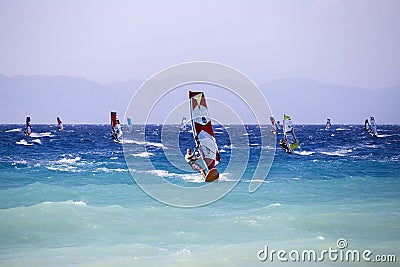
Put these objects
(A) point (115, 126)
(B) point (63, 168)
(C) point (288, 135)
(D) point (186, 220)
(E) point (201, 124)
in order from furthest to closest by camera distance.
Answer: (A) point (115, 126) < (C) point (288, 135) < (B) point (63, 168) < (E) point (201, 124) < (D) point (186, 220)

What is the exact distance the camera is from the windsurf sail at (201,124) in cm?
1772

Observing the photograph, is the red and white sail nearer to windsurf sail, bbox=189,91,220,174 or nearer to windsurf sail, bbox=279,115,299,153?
windsurf sail, bbox=279,115,299,153

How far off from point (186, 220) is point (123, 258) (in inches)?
Result: 193

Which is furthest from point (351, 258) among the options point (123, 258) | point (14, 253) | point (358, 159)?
point (358, 159)

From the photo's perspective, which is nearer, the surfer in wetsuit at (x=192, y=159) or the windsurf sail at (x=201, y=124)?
the windsurf sail at (x=201, y=124)

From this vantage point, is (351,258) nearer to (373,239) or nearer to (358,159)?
(373,239)

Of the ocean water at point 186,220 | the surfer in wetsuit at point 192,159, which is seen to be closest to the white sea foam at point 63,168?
the ocean water at point 186,220

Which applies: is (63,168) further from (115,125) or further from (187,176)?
(115,125)

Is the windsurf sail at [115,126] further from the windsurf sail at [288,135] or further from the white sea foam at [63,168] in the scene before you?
the windsurf sail at [288,135]

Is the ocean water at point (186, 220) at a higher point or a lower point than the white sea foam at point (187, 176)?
lower

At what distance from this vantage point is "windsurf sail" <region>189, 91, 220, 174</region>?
17.7m

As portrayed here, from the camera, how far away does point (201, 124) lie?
17.9 metres

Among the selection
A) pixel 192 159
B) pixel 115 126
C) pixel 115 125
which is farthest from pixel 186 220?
pixel 115 126

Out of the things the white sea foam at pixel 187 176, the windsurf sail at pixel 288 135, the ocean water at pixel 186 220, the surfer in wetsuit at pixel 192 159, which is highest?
the windsurf sail at pixel 288 135
